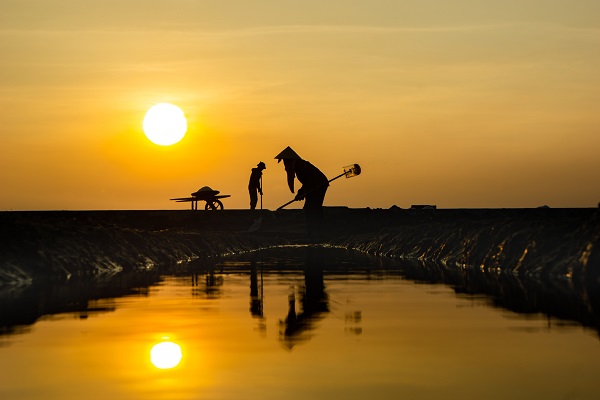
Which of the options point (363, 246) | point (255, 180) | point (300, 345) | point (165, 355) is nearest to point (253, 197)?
point (255, 180)

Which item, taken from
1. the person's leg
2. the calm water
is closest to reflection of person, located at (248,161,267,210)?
the person's leg

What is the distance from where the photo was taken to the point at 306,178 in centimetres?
5700

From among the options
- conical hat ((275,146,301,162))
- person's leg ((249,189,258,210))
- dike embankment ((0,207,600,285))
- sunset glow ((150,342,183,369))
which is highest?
conical hat ((275,146,301,162))

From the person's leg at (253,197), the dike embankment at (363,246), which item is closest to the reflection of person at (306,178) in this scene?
the dike embankment at (363,246)

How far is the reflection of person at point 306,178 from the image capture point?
187 ft

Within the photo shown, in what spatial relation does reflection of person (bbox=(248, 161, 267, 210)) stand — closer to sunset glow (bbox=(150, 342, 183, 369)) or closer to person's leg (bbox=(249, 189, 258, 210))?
person's leg (bbox=(249, 189, 258, 210))

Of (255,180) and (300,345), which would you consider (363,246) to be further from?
(300,345)

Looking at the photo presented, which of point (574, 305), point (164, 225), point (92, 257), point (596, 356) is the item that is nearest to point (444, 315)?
point (574, 305)

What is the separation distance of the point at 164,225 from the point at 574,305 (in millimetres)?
49047

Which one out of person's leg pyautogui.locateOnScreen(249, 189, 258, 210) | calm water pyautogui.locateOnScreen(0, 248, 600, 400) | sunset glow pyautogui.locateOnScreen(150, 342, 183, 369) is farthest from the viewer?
person's leg pyautogui.locateOnScreen(249, 189, 258, 210)

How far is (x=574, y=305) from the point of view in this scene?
18.6 meters

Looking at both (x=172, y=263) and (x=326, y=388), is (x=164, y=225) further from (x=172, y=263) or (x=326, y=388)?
(x=326, y=388)

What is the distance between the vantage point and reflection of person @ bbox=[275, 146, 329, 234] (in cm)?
5694

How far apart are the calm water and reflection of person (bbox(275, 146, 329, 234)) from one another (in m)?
33.1
